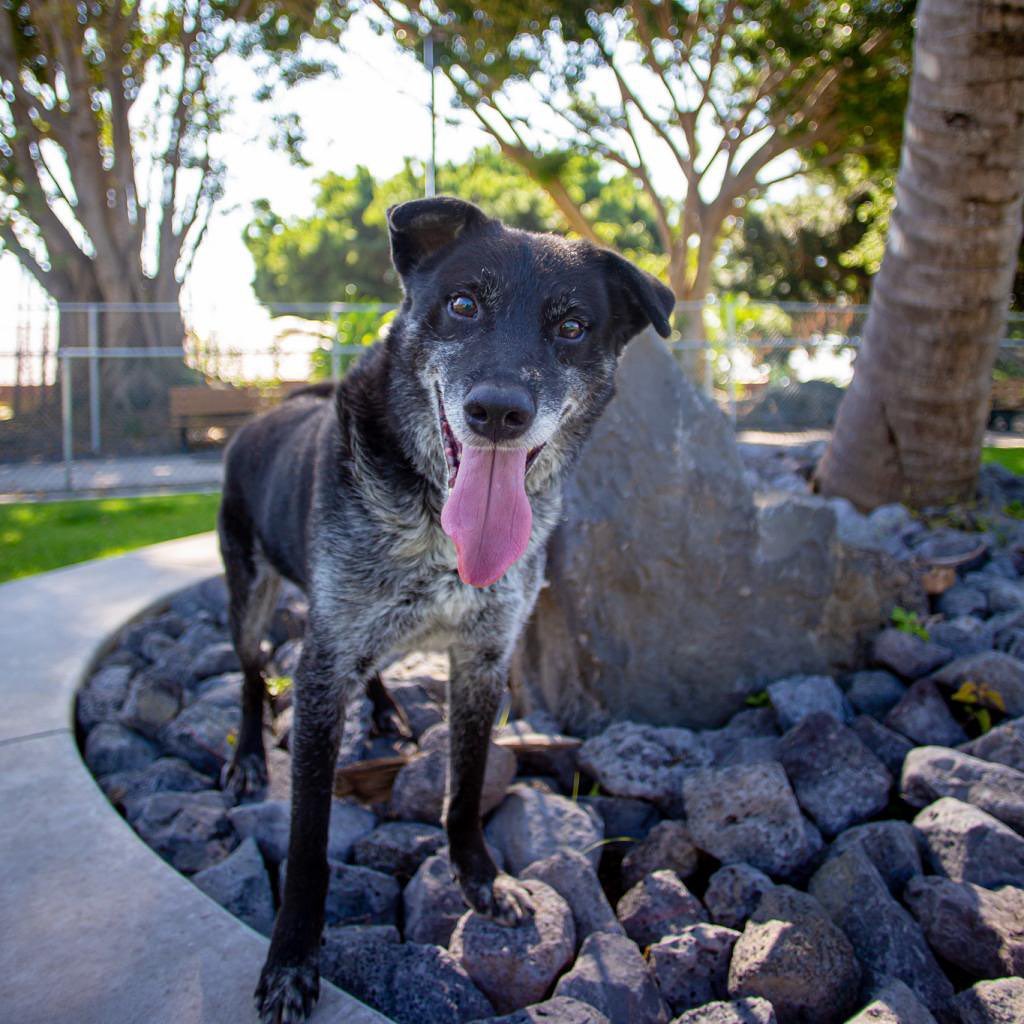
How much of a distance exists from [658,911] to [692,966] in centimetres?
23

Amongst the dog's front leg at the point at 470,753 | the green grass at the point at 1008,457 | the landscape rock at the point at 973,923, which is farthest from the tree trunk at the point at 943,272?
the green grass at the point at 1008,457

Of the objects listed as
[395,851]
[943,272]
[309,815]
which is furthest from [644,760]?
[943,272]

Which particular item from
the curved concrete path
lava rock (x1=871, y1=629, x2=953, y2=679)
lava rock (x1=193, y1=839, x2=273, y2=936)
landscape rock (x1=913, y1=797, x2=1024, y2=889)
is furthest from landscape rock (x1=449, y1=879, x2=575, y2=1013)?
lava rock (x1=871, y1=629, x2=953, y2=679)

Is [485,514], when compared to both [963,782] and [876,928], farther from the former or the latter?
[963,782]

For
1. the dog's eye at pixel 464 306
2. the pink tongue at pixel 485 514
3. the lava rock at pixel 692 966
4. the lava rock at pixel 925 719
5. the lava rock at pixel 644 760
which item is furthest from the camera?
the lava rock at pixel 925 719

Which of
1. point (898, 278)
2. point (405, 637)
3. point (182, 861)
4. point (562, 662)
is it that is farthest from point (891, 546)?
point (182, 861)

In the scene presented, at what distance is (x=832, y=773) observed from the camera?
9.27 ft

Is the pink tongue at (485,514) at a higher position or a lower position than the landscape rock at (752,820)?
higher

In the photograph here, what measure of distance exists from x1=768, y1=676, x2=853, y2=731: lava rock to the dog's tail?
2.37 metres

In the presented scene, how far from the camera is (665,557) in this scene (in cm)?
363

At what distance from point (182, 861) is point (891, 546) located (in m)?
3.95

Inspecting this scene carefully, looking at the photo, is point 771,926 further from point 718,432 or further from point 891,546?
point 891,546

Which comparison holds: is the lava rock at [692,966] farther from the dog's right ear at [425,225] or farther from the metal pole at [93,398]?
the metal pole at [93,398]

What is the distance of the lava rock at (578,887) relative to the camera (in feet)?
7.87
